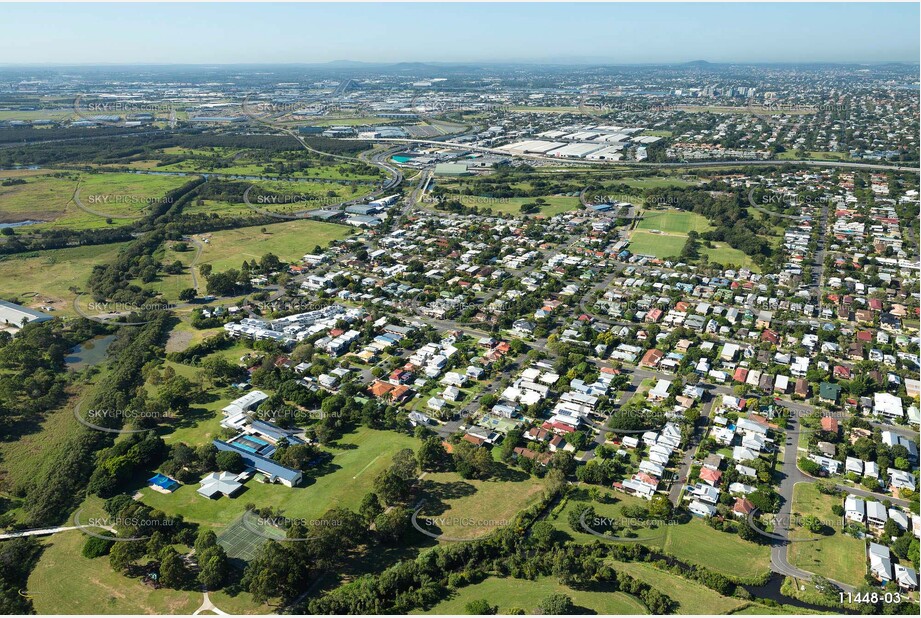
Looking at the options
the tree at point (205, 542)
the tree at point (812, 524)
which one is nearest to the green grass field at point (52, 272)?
the tree at point (205, 542)

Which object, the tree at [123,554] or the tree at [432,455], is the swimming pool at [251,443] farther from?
the tree at [432,455]

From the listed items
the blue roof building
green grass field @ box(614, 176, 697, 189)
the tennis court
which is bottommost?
the tennis court

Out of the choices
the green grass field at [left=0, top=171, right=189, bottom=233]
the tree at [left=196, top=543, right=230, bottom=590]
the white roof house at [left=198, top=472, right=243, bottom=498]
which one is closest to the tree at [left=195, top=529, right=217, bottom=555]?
the tree at [left=196, top=543, right=230, bottom=590]

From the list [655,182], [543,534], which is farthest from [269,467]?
[655,182]

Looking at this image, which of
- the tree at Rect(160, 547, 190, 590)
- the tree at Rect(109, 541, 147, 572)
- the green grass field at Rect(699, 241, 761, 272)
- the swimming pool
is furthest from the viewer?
the green grass field at Rect(699, 241, 761, 272)

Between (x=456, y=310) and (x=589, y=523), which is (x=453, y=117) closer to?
(x=456, y=310)

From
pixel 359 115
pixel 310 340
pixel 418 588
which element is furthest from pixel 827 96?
pixel 418 588

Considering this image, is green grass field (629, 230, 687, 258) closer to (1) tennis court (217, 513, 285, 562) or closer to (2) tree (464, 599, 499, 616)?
(2) tree (464, 599, 499, 616)
